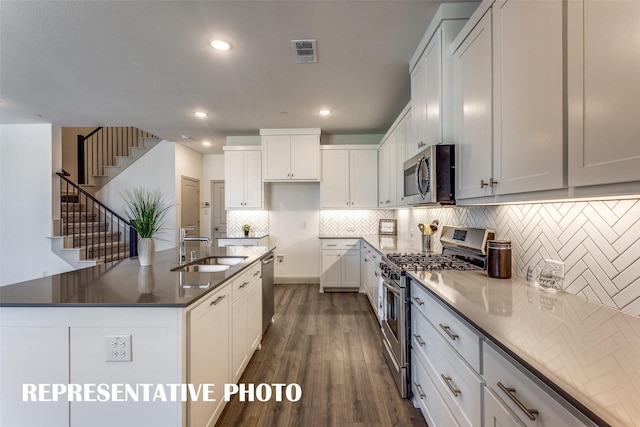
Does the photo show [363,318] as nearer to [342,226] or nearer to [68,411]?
[342,226]

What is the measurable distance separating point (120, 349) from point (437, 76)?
2.53 metres

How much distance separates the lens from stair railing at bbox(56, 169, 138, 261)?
198 inches

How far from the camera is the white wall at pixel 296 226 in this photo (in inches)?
216

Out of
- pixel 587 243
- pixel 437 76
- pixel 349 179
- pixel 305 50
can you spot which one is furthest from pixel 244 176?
pixel 587 243

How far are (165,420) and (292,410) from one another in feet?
2.92

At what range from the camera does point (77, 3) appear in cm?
196

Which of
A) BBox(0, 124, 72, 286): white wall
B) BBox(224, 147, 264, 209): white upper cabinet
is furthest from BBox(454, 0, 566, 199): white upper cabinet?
BBox(0, 124, 72, 286): white wall

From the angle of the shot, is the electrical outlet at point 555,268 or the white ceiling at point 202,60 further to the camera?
the white ceiling at point 202,60

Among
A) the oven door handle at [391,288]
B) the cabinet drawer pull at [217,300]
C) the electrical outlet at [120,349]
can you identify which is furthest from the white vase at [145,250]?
the oven door handle at [391,288]

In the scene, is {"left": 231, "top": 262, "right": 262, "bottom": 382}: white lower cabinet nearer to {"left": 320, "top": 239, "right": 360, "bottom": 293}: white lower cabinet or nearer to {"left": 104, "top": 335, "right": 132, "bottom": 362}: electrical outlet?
{"left": 104, "top": 335, "right": 132, "bottom": 362}: electrical outlet

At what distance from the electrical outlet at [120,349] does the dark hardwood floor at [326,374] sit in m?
0.84

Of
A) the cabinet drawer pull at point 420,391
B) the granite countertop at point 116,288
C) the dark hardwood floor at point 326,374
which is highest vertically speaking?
the granite countertop at point 116,288

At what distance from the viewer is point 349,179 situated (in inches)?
196

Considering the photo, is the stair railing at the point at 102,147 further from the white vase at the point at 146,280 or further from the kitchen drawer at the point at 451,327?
the kitchen drawer at the point at 451,327
